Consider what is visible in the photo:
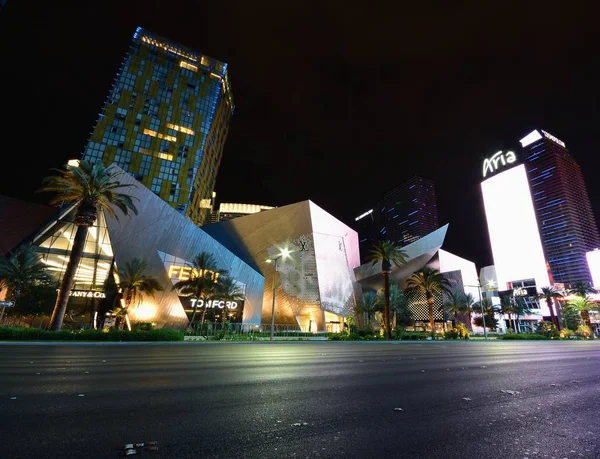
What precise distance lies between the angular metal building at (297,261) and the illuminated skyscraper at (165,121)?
29.5m

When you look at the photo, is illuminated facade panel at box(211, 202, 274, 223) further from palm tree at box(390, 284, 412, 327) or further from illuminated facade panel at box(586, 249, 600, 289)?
illuminated facade panel at box(586, 249, 600, 289)

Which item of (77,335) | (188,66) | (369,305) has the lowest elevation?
(77,335)

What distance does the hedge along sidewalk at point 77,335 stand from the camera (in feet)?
67.7

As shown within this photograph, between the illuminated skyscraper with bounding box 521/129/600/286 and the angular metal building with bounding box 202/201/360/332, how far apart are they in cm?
15907

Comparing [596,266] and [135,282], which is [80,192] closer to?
[135,282]

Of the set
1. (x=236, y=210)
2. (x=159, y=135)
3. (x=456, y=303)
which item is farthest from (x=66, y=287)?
(x=236, y=210)

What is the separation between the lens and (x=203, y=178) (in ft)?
299

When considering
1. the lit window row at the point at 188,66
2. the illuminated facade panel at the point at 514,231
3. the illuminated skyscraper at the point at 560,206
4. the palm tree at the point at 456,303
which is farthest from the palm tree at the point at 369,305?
the illuminated skyscraper at the point at 560,206

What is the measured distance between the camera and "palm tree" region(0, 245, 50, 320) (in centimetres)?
3027

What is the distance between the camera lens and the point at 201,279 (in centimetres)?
3697

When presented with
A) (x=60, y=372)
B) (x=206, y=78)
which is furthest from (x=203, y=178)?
(x=60, y=372)

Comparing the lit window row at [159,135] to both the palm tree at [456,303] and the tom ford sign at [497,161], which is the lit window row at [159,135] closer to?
the palm tree at [456,303]

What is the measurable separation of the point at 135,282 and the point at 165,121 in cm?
6046

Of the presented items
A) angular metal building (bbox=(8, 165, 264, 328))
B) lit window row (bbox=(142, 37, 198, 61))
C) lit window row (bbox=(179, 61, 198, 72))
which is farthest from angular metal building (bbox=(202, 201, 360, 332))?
lit window row (bbox=(142, 37, 198, 61))
